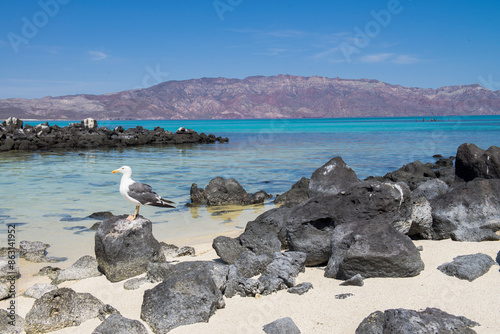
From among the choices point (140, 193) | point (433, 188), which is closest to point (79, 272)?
point (140, 193)

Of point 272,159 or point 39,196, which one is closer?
point 39,196

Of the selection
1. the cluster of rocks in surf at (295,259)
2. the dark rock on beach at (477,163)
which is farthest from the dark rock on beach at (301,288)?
the dark rock on beach at (477,163)

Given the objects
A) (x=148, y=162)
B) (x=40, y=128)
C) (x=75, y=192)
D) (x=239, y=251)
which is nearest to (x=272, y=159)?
(x=148, y=162)

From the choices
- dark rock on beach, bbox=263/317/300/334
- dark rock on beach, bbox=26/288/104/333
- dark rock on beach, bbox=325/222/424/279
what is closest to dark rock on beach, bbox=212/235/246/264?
dark rock on beach, bbox=325/222/424/279

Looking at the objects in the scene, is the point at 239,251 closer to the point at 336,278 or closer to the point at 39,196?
the point at 336,278

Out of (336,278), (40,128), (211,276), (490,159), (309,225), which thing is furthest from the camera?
(40,128)

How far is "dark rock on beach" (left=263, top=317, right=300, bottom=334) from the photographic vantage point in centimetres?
435

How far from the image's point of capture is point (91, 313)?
507cm

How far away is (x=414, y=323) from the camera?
12.9 ft

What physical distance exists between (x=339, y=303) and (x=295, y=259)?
1.20 meters

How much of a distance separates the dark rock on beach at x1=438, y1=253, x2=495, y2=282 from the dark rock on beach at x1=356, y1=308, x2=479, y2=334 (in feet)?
3.93

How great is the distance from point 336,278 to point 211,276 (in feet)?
5.51

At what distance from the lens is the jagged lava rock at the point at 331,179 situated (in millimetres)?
9852

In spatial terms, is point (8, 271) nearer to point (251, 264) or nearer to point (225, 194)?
point (251, 264)
